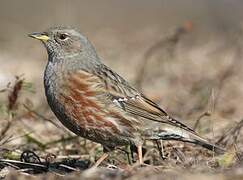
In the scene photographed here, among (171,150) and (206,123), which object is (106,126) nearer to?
(171,150)

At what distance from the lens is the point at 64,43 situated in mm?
8000

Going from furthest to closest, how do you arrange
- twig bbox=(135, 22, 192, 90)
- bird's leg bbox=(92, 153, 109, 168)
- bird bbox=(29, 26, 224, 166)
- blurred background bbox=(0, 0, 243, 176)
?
1. blurred background bbox=(0, 0, 243, 176)
2. twig bbox=(135, 22, 192, 90)
3. bird bbox=(29, 26, 224, 166)
4. bird's leg bbox=(92, 153, 109, 168)

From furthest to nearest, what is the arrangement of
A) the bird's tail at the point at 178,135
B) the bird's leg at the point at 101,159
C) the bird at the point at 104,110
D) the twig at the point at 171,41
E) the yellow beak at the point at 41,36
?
the twig at the point at 171,41
the yellow beak at the point at 41,36
the bird's tail at the point at 178,135
the bird at the point at 104,110
the bird's leg at the point at 101,159

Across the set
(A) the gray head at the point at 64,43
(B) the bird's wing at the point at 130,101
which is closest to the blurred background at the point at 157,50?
(A) the gray head at the point at 64,43

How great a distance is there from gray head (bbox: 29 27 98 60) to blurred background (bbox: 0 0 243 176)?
447mm

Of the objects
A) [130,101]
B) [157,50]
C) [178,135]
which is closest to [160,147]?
[178,135]

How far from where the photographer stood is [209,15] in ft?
56.4

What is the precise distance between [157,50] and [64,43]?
3238 millimetres

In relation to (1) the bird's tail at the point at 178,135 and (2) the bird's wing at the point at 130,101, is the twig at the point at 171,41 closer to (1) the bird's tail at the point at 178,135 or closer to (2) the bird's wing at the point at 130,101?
(2) the bird's wing at the point at 130,101

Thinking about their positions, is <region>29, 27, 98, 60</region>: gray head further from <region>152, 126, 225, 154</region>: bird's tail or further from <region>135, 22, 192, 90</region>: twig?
<region>135, 22, 192, 90</region>: twig

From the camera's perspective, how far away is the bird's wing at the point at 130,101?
7.45 metres

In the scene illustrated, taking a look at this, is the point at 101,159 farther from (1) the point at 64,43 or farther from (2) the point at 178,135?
(1) the point at 64,43

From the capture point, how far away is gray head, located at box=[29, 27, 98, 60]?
312 inches

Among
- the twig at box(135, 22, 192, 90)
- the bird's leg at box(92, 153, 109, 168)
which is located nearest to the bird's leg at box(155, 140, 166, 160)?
the bird's leg at box(92, 153, 109, 168)
